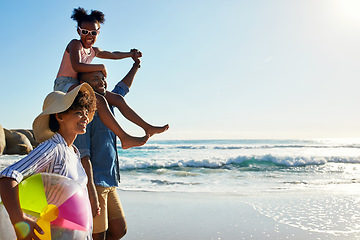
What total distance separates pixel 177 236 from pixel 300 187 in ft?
15.0

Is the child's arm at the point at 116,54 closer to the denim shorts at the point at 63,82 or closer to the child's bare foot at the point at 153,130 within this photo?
the denim shorts at the point at 63,82

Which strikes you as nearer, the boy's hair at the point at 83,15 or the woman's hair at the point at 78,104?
the woman's hair at the point at 78,104

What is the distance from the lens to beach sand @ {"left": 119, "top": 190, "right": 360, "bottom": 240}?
4516 millimetres

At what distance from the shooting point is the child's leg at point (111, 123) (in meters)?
2.70

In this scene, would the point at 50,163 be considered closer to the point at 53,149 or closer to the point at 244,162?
the point at 53,149

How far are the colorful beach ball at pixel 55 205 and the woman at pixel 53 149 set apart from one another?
A: 1.9 inches

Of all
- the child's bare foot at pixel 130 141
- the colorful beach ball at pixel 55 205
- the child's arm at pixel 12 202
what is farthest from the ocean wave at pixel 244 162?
the child's arm at pixel 12 202

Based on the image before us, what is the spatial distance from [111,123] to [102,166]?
346 millimetres

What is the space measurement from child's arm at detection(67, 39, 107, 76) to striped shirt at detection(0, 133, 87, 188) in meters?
1.01

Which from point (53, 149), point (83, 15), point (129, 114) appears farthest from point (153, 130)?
point (53, 149)

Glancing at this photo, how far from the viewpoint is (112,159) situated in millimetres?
2732

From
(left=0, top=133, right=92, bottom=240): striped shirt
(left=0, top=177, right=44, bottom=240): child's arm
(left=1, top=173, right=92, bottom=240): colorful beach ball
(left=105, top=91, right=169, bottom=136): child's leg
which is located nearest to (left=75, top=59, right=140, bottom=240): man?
(left=105, top=91, right=169, bottom=136): child's leg

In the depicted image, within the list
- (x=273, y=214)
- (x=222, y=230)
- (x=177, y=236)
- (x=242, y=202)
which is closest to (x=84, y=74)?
(x=177, y=236)

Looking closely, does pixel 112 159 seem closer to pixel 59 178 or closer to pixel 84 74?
pixel 84 74
